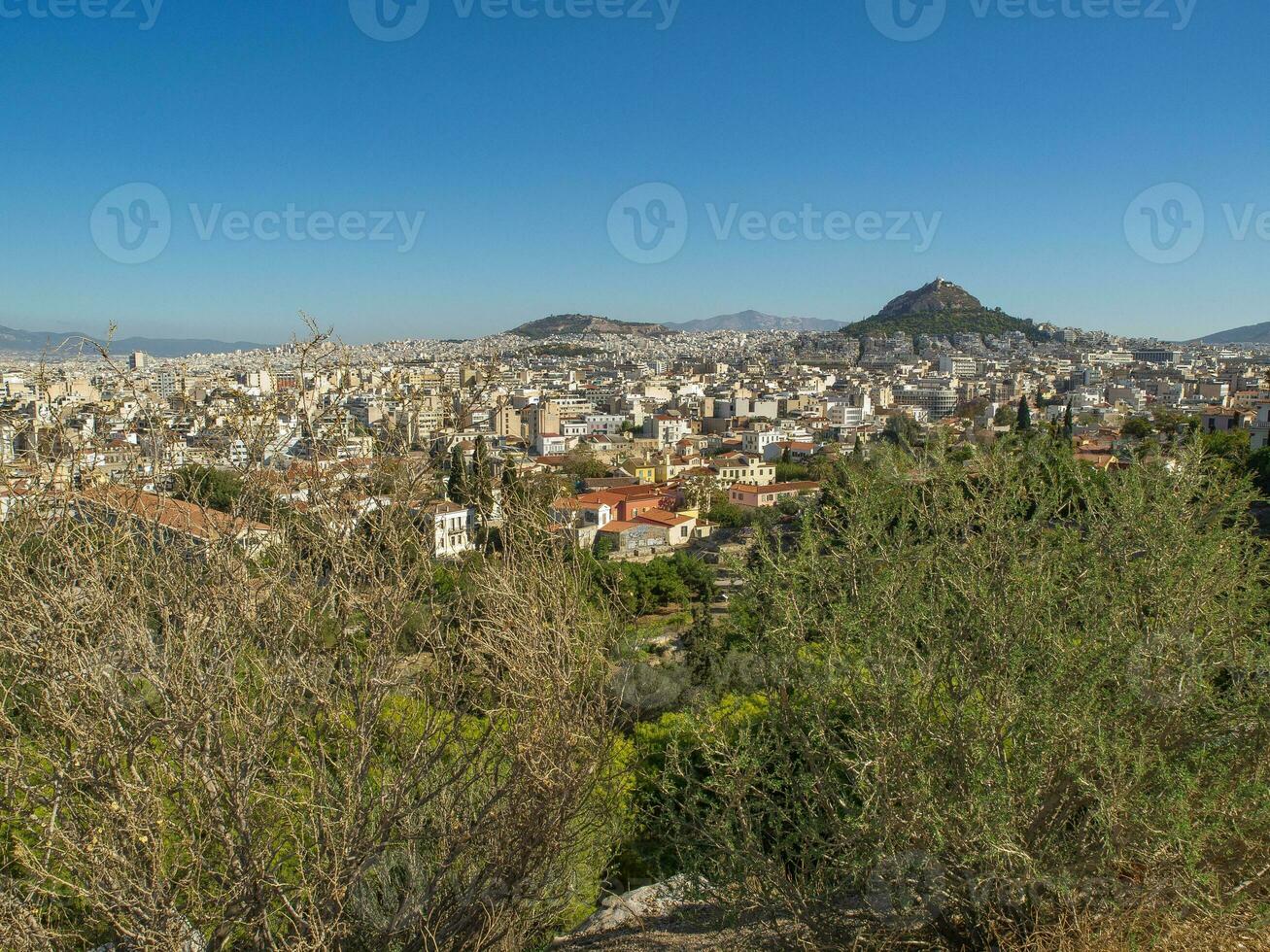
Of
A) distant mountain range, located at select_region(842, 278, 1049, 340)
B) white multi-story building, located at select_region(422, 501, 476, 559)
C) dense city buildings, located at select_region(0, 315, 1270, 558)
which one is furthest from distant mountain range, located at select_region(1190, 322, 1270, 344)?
white multi-story building, located at select_region(422, 501, 476, 559)

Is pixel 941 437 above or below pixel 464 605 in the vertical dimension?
above

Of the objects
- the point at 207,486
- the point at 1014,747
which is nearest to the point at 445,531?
the point at 207,486

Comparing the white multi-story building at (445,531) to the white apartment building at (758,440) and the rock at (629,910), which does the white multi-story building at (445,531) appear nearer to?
the rock at (629,910)

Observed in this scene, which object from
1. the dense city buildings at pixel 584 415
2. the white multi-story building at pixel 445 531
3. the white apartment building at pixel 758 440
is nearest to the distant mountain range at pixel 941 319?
the dense city buildings at pixel 584 415

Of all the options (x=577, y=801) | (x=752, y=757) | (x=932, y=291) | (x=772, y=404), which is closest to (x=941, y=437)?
(x=752, y=757)

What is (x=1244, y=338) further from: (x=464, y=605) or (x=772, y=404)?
(x=464, y=605)

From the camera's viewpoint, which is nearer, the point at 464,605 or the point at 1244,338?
the point at 464,605

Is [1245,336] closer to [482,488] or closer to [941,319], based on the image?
[941,319]
